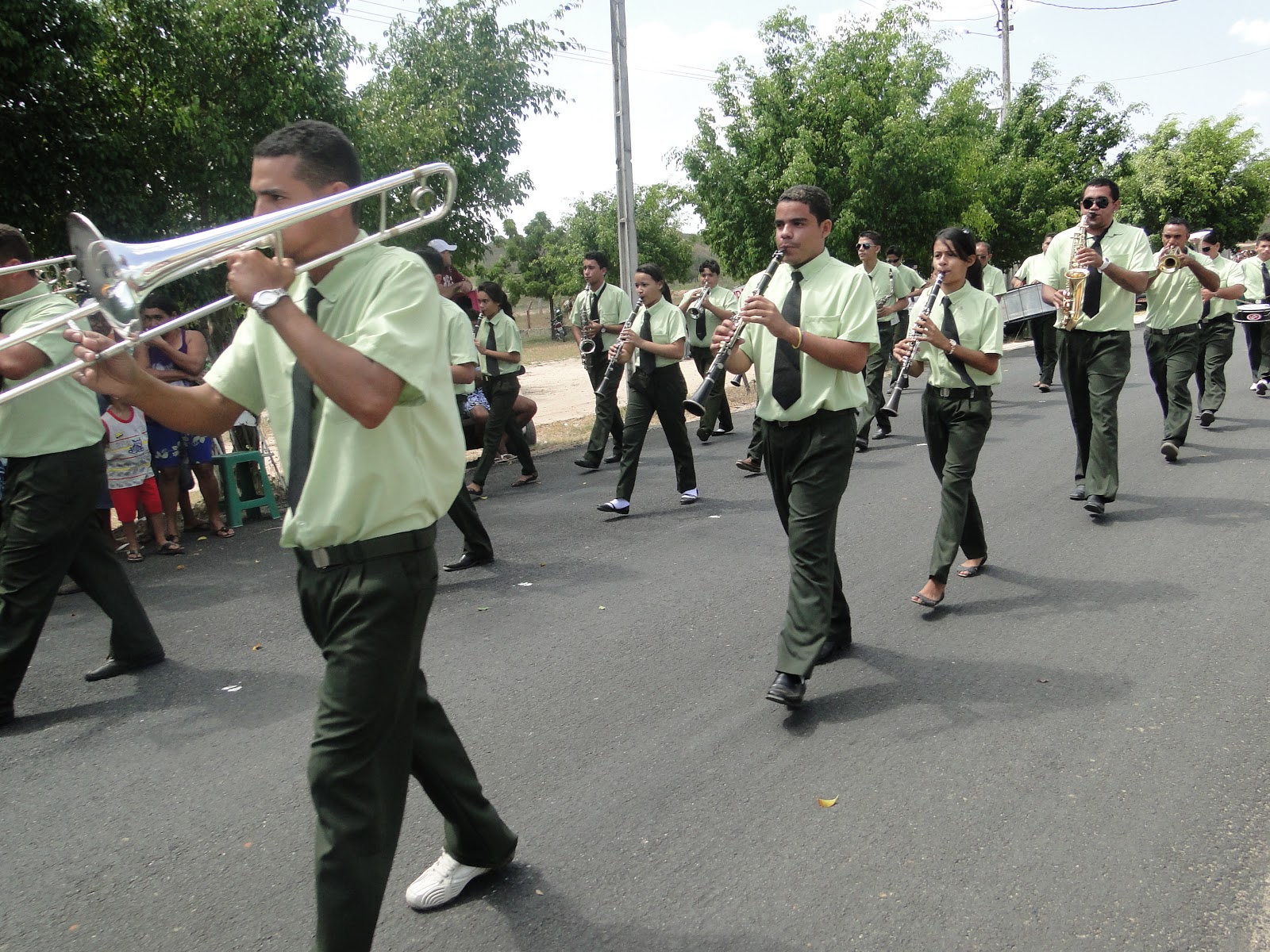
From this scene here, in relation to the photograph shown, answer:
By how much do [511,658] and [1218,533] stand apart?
179 inches

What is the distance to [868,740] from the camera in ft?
13.1

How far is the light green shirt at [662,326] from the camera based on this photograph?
28.3ft

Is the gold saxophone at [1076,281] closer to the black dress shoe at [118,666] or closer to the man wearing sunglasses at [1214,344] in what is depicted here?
the man wearing sunglasses at [1214,344]

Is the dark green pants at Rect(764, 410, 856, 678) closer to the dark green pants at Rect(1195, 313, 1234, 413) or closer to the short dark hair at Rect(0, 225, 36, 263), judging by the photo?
the short dark hair at Rect(0, 225, 36, 263)

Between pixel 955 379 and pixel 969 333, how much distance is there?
30cm

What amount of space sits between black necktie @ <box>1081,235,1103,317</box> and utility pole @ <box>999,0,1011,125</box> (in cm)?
2224

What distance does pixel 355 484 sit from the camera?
2422 millimetres

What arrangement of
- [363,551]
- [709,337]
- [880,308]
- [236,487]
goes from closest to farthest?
[363,551] → [236,487] → [880,308] → [709,337]

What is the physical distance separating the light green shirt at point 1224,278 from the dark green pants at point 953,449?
5336 millimetres

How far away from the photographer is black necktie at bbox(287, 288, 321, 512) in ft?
7.91

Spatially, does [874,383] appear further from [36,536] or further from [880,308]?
[36,536]

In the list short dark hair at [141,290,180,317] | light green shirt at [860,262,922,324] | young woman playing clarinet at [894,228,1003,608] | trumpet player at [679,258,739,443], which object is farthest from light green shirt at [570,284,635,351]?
young woman playing clarinet at [894,228,1003,608]

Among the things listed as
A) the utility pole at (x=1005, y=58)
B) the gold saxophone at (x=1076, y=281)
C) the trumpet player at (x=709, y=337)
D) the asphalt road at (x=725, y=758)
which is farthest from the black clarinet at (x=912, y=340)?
the utility pole at (x=1005, y=58)

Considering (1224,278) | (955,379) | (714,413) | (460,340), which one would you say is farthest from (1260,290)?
(460,340)
